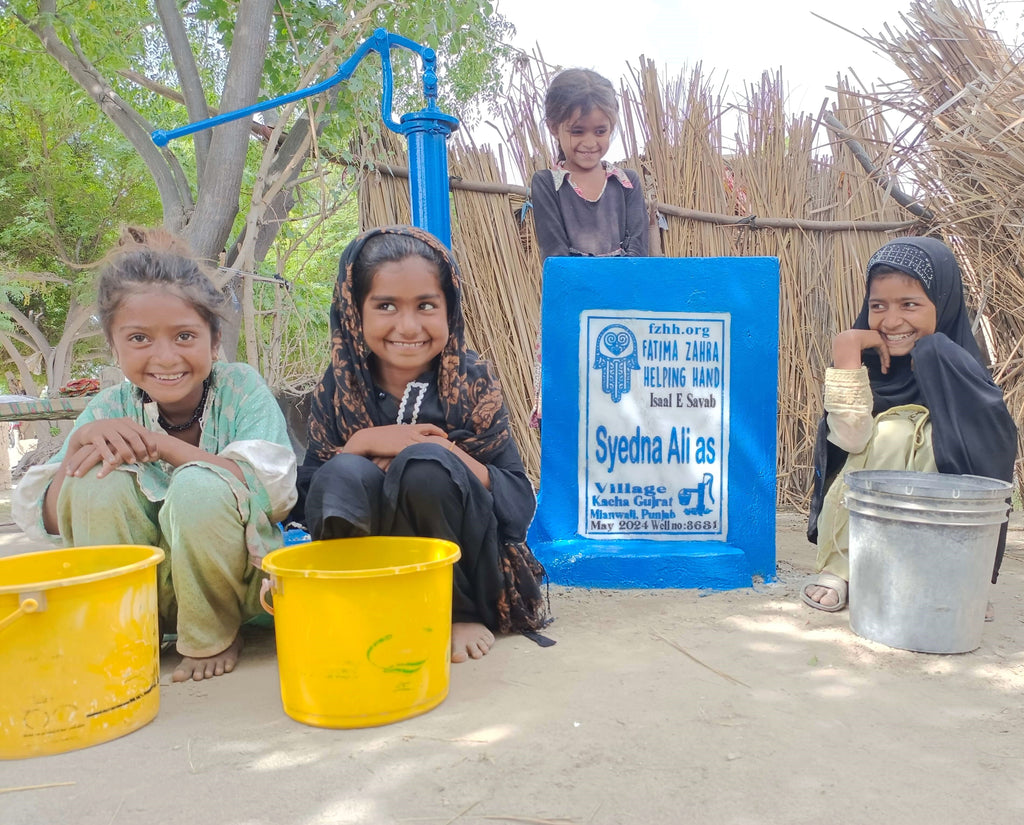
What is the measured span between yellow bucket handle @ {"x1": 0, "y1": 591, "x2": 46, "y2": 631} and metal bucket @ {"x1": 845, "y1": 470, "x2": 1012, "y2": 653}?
1.90m

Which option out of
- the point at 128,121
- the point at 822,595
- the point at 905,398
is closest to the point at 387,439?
the point at 822,595

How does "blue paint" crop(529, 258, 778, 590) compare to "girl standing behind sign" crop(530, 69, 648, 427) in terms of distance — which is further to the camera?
"girl standing behind sign" crop(530, 69, 648, 427)

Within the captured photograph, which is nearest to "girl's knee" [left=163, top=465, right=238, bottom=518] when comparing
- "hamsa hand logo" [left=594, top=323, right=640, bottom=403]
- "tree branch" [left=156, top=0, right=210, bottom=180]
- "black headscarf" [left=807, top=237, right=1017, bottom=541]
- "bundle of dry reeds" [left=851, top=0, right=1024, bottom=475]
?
"hamsa hand logo" [left=594, top=323, right=640, bottom=403]

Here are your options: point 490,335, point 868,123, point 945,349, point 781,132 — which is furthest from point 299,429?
point 945,349

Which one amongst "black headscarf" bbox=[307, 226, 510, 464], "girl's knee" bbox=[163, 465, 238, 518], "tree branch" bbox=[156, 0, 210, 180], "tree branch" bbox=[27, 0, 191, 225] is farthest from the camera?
"tree branch" bbox=[27, 0, 191, 225]

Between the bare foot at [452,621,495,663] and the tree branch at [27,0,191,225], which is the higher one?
the tree branch at [27,0,191,225]

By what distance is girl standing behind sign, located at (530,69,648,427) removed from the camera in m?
3.08

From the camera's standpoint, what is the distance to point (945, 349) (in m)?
2.20

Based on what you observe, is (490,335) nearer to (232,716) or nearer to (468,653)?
(468,653)

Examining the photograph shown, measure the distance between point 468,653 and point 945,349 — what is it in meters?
1.64

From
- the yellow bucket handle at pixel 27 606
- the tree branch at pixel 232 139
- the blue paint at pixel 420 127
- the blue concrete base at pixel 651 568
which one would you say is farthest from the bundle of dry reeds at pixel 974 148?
the yellow bucket handle at pixel 27 606

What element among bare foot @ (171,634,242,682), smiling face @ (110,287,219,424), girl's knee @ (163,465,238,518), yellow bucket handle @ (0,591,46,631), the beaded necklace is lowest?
bare foot @ (171,634,242,682)

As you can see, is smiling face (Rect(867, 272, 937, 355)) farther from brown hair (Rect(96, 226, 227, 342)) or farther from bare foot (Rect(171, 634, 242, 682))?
bare foot (Rect(171, 634, 242, 682))

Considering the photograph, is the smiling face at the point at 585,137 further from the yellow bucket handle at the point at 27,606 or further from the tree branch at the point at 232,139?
the yellow bucket handle at the point at 27,606
